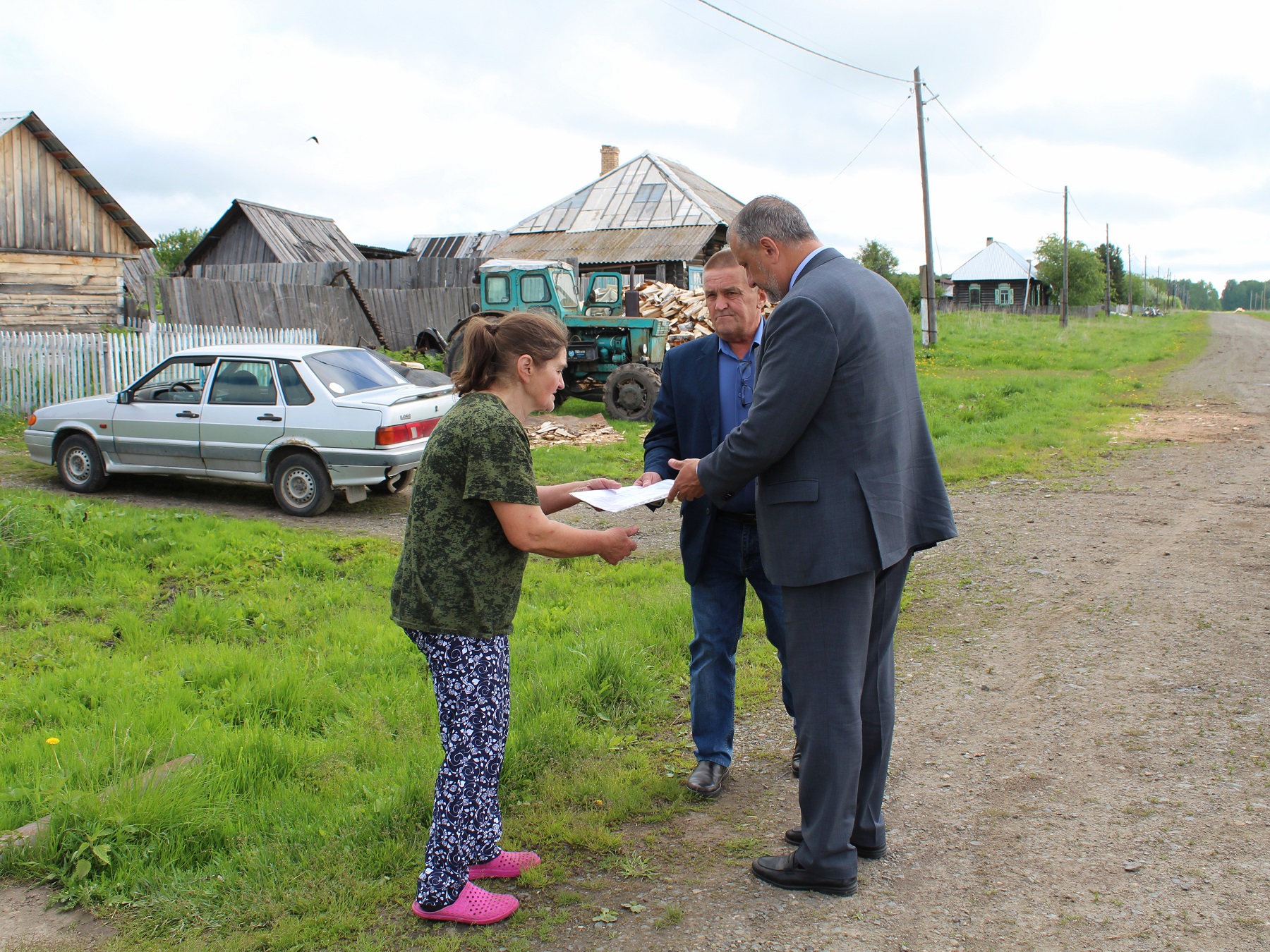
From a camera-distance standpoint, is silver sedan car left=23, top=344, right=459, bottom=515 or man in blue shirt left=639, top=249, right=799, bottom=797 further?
silver sedan car left=23, top=344, right=459, bottom=515

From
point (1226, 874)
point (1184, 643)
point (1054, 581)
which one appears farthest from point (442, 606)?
point (1054, 581)

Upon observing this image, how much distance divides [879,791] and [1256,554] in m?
4.99

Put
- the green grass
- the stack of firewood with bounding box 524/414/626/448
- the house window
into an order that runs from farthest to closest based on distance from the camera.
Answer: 1. the house window
2. the stack of firewood with bounding box 524/414/626/448
3. the green grass

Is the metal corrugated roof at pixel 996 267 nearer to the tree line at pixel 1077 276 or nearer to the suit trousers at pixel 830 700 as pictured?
the tree line at pixel 1077 276

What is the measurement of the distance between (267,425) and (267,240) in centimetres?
2367

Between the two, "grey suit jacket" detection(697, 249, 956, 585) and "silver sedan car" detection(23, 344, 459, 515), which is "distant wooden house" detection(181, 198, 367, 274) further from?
"grey suit jacket" detection(697, 249, 956, 585)

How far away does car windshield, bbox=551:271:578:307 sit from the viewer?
1644 cm

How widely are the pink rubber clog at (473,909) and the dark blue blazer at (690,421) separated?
1.30 meters

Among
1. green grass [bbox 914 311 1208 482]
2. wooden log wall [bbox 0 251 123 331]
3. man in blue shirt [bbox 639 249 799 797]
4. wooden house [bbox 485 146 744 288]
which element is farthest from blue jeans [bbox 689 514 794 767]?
wooden house [bbox 485 146 744 288]

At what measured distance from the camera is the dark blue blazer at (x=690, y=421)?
3.48 m

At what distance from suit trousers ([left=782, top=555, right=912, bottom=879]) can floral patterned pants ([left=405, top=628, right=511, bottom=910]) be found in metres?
0.90

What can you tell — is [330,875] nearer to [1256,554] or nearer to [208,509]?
[1256,554]

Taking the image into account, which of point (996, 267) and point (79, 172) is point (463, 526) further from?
point (996, 267)

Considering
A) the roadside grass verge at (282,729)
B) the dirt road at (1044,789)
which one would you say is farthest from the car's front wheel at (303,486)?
the dirt road at (1044,789)
